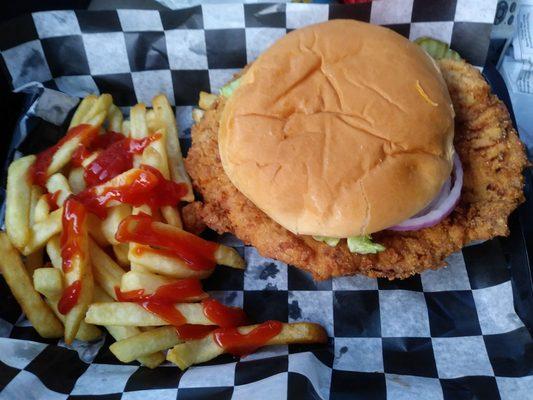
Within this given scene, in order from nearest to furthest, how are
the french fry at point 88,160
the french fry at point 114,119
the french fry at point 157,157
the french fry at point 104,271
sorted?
the french fry at point 104,271, the french fry at point 157,157, the french fry at point 88,160, the french fry at point 114,119

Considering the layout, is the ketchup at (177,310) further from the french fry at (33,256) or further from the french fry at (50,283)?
the french fry at (33,256)

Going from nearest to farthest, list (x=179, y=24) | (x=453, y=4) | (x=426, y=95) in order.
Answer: (x=426, y=95), (x=453, y=4), (x=179, y=24)

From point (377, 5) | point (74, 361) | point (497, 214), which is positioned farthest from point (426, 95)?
point (74, 361)

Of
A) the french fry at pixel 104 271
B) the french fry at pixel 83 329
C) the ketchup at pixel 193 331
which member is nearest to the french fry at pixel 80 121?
the french fry at pixel 104 271

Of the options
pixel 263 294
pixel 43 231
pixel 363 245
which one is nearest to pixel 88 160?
pixel 43 231

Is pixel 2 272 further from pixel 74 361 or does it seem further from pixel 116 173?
pixel 116 173

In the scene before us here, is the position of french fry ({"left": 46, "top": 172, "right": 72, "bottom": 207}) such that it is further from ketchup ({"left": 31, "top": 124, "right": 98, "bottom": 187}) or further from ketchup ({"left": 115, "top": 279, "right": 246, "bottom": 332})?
ketchup ({"left": 115, "top": 279, "right": 246, "bottom": 332})
